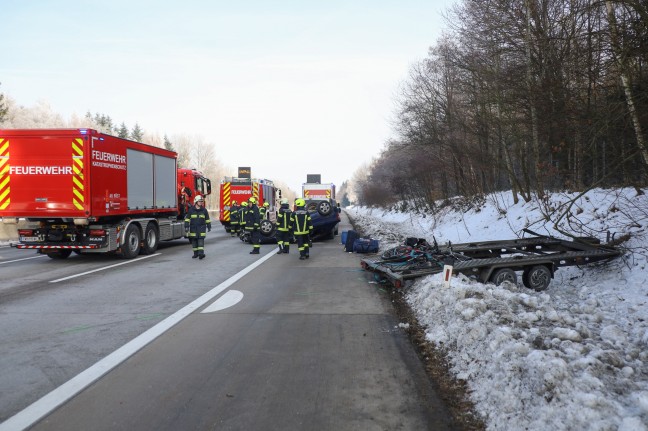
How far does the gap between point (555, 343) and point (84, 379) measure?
4337 millimetres

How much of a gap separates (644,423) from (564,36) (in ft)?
27.7

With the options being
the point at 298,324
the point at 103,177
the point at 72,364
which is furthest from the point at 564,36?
the point at 103,177

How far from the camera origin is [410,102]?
2548 centimetres

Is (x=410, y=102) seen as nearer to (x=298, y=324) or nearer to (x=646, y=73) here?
(x=646, y=73)

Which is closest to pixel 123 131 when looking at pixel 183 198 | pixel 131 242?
pixel 183 198

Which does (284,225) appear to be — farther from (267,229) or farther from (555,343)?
(555,343)

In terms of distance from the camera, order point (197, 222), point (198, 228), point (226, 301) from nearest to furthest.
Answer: point (226, 301) < point (198, 228) < point (197, 222)

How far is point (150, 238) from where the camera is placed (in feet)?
47.7

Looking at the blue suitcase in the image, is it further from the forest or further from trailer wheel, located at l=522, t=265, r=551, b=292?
trailer wheel, located at l=522, t=265, r=551, b=292

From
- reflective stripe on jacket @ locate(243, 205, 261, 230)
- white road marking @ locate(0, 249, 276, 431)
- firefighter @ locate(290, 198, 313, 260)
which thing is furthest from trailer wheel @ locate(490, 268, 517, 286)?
reflective stripe on jacket @ locate(243, 205, 261, 230)

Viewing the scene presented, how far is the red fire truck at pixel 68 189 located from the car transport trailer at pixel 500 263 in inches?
309

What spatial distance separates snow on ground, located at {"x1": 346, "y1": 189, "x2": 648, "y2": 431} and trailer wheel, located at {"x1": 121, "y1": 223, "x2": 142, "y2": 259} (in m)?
8.84

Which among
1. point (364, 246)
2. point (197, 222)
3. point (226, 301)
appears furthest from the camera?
point (364, 246)

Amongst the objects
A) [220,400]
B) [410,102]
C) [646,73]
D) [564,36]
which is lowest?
[220,400]
